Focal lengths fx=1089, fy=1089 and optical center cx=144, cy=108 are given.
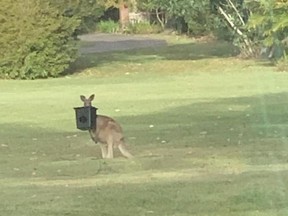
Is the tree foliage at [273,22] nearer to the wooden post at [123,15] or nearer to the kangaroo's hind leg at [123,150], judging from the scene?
the kangaroo's hind leg at [123,150]

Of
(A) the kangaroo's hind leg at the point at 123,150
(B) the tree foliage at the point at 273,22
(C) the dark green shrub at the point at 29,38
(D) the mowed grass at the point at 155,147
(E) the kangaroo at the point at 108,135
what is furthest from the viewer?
(C) the dark green shrub at the point at 29,38

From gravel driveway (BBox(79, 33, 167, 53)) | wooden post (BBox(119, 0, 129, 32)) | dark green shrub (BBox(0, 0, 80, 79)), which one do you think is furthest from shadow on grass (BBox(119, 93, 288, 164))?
wooden post (BBox(119, 0, 129, 32))

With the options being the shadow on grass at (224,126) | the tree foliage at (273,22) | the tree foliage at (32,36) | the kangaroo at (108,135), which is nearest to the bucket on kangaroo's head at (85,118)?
the kangaroo at (108,135)

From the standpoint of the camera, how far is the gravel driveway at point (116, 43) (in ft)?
179

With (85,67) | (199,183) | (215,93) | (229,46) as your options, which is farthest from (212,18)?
(199,183)

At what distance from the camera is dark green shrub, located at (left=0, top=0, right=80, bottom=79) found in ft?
121

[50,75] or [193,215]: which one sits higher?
[193,215]

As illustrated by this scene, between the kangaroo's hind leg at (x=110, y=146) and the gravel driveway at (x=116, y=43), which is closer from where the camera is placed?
the kangaroo's hind leg at (x=110, y=146)

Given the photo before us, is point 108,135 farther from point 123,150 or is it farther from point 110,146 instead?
point 123,150

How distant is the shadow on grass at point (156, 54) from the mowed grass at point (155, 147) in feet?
20.9

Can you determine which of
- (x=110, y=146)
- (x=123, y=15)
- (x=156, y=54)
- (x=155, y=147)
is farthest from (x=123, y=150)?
(x=123, y=15)

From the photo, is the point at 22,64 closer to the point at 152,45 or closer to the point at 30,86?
the point at 30,86

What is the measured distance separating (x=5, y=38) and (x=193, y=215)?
27961 millimetres

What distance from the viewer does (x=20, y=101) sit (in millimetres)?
27531
